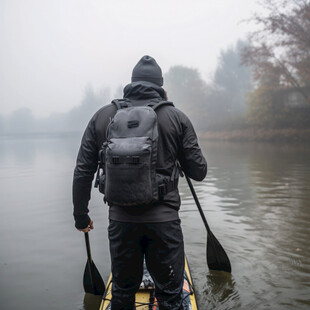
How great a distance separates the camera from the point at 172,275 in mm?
2561

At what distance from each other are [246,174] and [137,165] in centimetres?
1114

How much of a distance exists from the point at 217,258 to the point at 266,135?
1059 inches

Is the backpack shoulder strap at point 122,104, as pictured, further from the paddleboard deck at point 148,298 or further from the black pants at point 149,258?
the paddleboard deck at point 148,298

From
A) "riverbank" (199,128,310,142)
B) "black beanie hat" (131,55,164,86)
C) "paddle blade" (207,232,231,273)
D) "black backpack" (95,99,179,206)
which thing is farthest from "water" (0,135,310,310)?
"riverbank" (199,128,310,142)

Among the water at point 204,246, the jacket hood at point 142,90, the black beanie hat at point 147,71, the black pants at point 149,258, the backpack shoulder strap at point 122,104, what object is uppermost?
the black beanie hat at point 147,71

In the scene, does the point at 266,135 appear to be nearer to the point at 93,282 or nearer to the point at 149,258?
the point at 93,282

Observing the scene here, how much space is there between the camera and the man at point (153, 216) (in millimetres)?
2537

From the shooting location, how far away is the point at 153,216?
252 cm

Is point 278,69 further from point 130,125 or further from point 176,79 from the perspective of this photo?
point 176,79

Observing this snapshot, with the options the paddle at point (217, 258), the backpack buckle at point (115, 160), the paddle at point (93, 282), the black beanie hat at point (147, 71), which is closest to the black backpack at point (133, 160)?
the backpack buckle at point (115, 160)

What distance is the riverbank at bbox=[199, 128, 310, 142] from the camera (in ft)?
87.4

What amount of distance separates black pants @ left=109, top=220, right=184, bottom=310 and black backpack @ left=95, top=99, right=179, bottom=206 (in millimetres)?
203

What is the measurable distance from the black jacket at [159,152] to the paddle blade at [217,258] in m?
1.91

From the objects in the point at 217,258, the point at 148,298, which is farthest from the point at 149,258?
the point at 217,258
